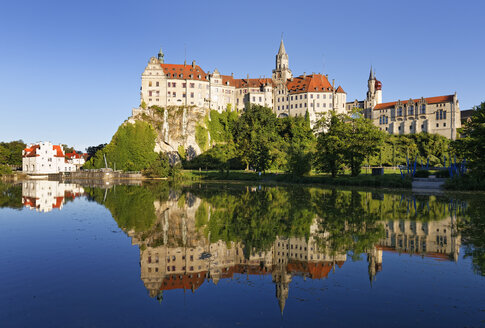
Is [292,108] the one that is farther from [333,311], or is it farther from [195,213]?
[333,311]

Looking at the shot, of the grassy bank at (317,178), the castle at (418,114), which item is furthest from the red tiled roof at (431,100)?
the grassy bank at (317,178)

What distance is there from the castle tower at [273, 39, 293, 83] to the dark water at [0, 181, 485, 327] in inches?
4299

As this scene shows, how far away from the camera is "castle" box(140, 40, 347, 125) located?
338ft

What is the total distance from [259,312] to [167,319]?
215cm

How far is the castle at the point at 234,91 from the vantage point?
103062 millimetres

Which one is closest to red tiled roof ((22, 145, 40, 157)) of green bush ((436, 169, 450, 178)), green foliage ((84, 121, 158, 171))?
green foliage ((84, 121, 158, 171))

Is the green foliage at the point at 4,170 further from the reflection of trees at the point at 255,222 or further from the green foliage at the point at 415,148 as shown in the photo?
the green foliage at the point at 415,148

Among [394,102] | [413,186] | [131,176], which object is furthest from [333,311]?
[394,102]

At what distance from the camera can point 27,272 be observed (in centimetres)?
1109

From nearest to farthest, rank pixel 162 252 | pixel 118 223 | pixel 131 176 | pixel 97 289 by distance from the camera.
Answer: pixel 97 289 → pixel 162 252 → pixel 118 223 → pixel 131 176

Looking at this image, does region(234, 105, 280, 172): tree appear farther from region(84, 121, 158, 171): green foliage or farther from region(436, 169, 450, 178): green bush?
region(436, 169, 450, 178): green bush

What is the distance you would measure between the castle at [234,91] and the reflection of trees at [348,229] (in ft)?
256

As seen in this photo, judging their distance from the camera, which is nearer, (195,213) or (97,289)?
(97,289)

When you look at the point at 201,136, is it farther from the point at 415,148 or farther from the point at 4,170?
the point at 415,148
